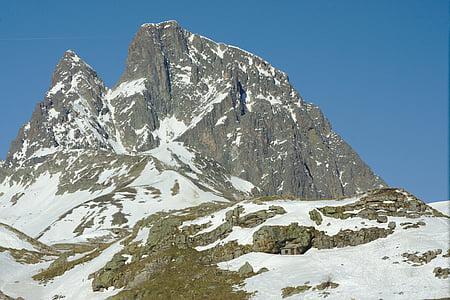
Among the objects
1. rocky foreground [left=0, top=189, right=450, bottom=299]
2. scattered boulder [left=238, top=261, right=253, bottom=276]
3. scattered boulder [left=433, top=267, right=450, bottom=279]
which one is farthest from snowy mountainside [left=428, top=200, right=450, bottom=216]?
scattered boulder [left=238, top=261, right=253, bottom=276]

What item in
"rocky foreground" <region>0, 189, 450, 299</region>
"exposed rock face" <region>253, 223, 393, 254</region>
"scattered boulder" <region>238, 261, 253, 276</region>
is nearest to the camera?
"rocky foreground" <region>0, 189, 450, 299</region>

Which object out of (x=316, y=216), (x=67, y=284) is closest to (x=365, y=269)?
(x=316, y=216)

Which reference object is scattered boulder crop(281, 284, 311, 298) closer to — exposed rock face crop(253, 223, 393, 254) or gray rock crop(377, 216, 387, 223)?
exposed rock face crop(253, 223, 393, 254)

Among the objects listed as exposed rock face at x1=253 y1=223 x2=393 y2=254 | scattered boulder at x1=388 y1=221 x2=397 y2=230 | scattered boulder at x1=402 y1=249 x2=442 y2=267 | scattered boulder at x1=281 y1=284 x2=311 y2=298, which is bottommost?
scattered boulder at x1=281 y1=284 x2=311 y2=298

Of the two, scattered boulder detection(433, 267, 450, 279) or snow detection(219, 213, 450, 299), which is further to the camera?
scattered boulder detection(433, 267, 450, 279)

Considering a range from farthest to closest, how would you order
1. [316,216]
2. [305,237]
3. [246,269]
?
[316,216] → [305,237] → [246,269]

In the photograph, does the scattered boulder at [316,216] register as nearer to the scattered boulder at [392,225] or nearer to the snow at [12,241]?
the scattered boulder at [392,225]

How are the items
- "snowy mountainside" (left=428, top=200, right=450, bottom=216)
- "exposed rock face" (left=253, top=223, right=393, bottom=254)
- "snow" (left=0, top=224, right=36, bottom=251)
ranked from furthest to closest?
"snow" (left=0, top=224, right=36, bottom=251) < "snowy mountainside" (left=428, top=200, right=450, bottom=216) < "exposed rock face" (left=253, top=223, right=393, bottom=254)

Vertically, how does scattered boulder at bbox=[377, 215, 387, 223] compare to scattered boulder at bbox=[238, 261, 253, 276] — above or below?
above

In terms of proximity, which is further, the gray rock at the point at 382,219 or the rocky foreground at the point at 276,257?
the gray rock at the point at 382,219

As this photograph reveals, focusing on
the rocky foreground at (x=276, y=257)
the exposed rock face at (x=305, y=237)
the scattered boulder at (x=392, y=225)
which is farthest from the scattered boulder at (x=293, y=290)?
the scattered boulder at (x=392, y=225)

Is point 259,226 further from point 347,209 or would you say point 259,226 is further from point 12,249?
point 12,249

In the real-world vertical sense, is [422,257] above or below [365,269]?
above

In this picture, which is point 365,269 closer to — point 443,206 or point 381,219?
point 381,219
